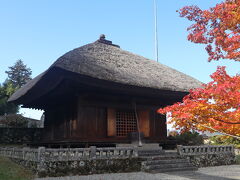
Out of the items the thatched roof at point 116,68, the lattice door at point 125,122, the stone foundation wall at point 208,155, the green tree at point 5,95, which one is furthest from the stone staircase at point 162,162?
the green tree at point 5,95

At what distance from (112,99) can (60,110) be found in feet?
12.5

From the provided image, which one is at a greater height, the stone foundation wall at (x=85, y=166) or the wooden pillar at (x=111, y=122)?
the wooden pillar at (x=111, y=122)

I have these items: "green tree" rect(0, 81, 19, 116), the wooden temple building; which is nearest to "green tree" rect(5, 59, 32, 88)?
"green tree" rect(0, 81, 19, 116)

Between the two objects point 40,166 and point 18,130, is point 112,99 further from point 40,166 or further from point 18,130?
point 18,130

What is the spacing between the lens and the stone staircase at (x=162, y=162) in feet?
34.4

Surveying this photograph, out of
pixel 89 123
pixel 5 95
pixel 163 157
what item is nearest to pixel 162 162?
pixel 163 157

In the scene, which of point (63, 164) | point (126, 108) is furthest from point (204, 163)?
point (63, 164)

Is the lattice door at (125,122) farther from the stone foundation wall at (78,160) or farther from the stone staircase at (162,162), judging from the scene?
the stone foundation wall at (78,160)

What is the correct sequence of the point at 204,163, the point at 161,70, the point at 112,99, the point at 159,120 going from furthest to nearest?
1. the point at 161,70
2. the point at 159,120
3. the point at 112,99
4. the point at 204,163

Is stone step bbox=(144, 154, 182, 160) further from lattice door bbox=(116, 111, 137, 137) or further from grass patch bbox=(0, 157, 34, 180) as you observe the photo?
grass patch bbox=(0, 157, 34, 180)

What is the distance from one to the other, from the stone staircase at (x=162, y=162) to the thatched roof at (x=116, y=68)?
329 centimetres

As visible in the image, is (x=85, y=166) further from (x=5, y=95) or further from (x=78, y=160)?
(x=5, y=95)

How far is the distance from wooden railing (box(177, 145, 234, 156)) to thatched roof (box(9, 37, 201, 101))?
123 inches

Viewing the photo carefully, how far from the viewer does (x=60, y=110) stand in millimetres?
15508
